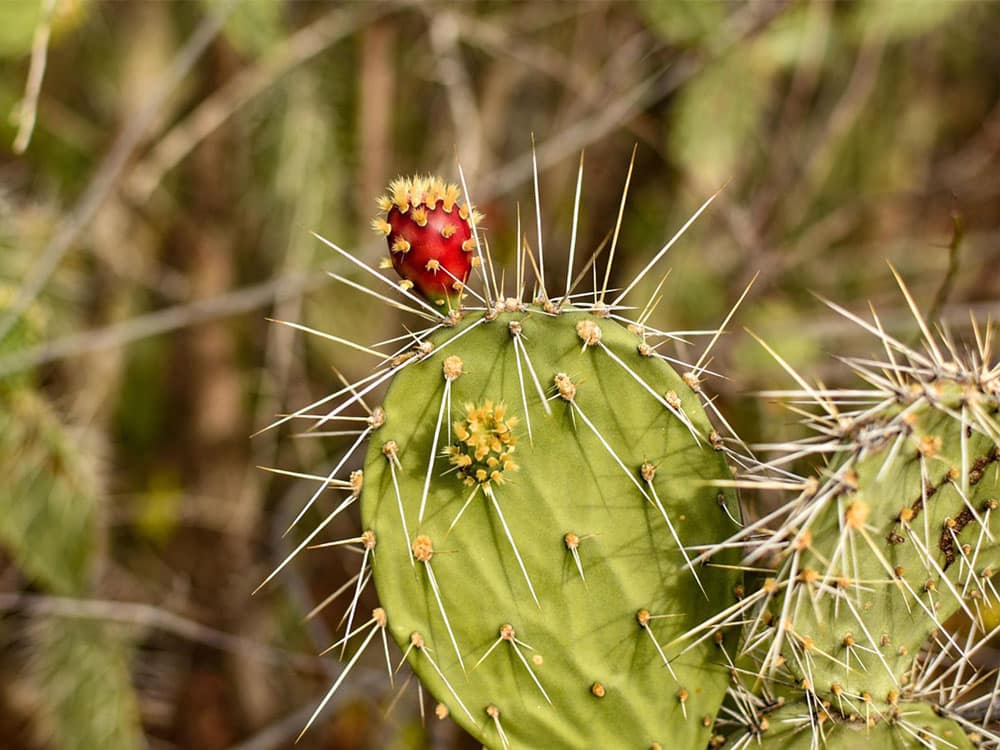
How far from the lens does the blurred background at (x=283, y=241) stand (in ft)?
6.08

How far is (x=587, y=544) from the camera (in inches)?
26.2

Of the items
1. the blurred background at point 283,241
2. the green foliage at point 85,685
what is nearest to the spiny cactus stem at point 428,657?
the blurred background at point 283,241

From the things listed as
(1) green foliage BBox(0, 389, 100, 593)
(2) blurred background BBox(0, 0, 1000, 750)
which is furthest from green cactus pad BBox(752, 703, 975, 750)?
(1) green foliage BBox(0, 389, 100, 593)

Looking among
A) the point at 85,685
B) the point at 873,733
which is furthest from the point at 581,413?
the point at 85,685

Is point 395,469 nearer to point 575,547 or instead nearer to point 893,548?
point 575,547

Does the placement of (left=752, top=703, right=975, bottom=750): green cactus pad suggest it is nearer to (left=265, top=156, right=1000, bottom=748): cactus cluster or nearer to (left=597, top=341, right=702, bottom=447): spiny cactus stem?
(left=265, top=156, right=1000, bottom=748): cactus cluster

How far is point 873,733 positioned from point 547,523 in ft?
0.93

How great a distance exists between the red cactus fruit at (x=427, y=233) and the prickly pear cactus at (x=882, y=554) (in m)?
0.24

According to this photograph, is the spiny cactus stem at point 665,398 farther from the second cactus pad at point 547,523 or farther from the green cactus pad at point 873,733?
the green cactus pad at point 873,733

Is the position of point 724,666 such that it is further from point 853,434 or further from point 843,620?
point 853,434

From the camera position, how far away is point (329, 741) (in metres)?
2.65

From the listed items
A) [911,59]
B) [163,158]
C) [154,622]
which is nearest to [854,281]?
[911,59]

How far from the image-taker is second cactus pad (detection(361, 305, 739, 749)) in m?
0.65

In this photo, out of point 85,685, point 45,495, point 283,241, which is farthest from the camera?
point 283,241
